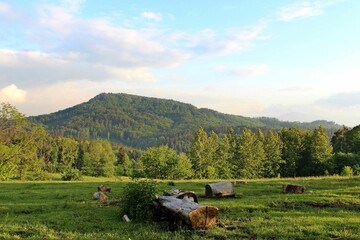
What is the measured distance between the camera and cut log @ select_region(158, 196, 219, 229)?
15969mm

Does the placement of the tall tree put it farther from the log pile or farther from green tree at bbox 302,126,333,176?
the log pile

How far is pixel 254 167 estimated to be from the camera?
343ft

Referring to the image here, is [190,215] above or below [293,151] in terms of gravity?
below

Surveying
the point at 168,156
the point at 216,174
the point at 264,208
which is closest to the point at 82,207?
the point at 264,208

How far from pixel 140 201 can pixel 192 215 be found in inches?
158

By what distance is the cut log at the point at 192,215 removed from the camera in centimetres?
1597

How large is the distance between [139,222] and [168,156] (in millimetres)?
79767

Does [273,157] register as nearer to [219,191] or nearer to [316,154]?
[316,154]

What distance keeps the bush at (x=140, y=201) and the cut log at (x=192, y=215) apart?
62.7 inches

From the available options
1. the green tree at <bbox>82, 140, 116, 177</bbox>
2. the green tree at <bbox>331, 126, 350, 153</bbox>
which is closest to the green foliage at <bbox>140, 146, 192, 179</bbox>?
the green tree at <bbox>82, 140, 116, 177</bbox>

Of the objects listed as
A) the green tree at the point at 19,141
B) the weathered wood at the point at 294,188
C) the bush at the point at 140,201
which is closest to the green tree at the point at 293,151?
the green tree at the point at 19,141

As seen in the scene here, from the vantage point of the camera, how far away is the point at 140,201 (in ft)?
61.7

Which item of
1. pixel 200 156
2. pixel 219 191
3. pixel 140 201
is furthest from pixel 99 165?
pixel 140 201

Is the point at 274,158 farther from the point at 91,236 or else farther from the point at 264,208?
the point at 91,236
